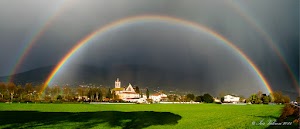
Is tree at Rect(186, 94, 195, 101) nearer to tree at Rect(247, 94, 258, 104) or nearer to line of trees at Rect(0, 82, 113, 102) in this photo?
tree at Rect(247, 94, 258, 104)

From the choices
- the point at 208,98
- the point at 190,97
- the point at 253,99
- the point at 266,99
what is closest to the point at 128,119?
the point at 253,99

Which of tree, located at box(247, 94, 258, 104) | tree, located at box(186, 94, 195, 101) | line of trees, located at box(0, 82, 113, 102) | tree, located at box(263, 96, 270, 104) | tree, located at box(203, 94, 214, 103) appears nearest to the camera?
line of trees, located at box(0, 82, 113, 102)

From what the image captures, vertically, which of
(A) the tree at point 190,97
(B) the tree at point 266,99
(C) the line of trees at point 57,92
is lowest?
(B) the tree at point 266,99

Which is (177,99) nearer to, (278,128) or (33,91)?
(33,91)

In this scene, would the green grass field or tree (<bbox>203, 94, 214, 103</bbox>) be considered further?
tree (<bbox>203, 94, 214, 103</bbox>)

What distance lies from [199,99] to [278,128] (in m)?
164

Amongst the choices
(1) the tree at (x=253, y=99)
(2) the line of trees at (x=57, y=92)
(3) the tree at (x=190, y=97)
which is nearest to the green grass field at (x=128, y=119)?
(2) the line of trees at (x=57, y=92)

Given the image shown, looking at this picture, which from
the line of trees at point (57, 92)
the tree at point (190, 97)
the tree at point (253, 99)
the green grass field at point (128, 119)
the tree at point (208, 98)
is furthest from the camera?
the tree at point (190, 97)

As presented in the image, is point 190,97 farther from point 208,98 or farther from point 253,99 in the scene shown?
point 253,99

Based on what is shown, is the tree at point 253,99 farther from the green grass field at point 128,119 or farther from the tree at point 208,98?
the green grass field at point 128,119

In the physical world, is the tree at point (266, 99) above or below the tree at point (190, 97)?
below

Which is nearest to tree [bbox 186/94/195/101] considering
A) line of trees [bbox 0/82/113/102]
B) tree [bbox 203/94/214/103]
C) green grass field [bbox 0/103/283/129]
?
tree [bbox 203/94/214/103]

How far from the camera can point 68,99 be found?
12775 cm

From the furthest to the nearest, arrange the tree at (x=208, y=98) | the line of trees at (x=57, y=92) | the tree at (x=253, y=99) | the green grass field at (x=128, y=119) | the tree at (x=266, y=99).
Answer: the tree at (x=208, y=98)
the tree at (x=253, y=99)
the tree at (x=266, y=99)
the line of trees at (x=57, y=92)
the green grass field at (x=128, y=119)
